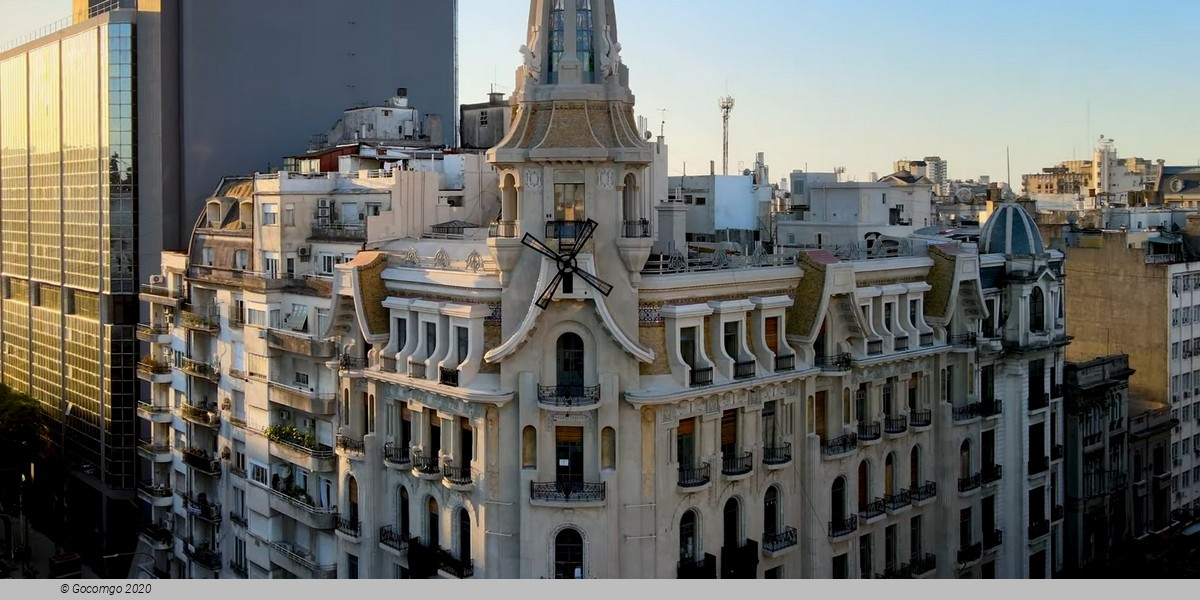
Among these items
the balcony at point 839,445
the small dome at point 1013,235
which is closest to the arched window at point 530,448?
the balcony at point 839,445

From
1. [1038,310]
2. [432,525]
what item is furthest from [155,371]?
[1038,310]

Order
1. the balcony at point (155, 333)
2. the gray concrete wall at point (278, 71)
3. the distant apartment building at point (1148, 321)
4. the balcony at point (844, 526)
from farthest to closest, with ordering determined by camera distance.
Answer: the gray concrete wall at point (278, 71)
the distant apartment building at point (1148, 321)
the balcony at point (155, 333)
the balcony at point (844, 526)

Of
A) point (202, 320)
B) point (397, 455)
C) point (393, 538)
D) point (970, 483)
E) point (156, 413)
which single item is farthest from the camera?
point (156, 413)

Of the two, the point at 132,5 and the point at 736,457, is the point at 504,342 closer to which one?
the point at 736,457

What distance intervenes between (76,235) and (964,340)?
128 feet

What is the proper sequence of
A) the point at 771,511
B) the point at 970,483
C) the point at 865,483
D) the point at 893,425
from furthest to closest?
1. the point at 970,483
2. the point at 893,425
3. the point at 865,483
4. the point at 771,511

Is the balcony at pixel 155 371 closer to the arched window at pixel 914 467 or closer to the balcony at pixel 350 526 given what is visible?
the balcony at pixel 350 526

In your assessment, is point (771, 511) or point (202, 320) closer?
point (771, 511)

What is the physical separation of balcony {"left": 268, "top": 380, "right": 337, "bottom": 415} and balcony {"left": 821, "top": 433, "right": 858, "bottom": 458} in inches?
554

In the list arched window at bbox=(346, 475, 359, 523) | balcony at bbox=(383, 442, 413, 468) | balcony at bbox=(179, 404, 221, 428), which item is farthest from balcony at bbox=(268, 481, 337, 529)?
balcony at bbox=(179, 404, 221, 428)

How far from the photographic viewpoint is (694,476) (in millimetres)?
34250

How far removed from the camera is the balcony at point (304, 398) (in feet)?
132

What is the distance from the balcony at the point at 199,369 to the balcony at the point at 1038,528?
27.6 m

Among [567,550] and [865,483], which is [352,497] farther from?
[865,483]
